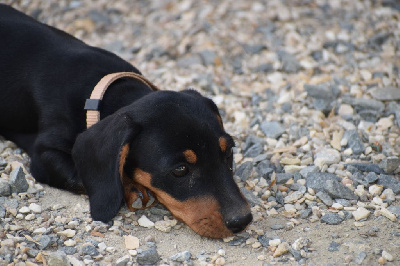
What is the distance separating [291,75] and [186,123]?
3.01 metres

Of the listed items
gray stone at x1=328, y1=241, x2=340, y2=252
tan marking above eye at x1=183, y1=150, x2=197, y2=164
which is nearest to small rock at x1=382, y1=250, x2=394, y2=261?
gray stone at x1=328, y1=241, x2=340, y2=252

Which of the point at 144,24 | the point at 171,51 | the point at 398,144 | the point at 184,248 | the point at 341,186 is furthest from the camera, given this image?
the point at 144,24

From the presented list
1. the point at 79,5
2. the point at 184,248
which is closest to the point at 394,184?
the point at 184,248

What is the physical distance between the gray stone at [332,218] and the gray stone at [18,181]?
254 cm

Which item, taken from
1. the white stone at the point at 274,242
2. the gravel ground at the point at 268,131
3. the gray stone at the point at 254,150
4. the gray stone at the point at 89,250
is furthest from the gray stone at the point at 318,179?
the gray stone at the point at 89,250

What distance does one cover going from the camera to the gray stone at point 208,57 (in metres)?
7.13

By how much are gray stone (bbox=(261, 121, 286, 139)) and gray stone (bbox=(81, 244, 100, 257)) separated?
7.84ft

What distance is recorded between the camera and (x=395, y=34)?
7488mm

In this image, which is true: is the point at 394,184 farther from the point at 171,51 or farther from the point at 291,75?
the point at 171,51

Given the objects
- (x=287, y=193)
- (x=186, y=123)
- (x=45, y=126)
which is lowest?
(x=287, y=193)

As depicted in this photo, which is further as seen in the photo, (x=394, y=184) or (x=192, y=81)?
(x=192, y=81)

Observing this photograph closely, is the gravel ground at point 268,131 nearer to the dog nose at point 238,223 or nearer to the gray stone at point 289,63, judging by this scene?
the gray stone at point 289,63

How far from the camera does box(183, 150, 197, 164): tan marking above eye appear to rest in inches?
163

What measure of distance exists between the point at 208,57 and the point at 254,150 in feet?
6.76
